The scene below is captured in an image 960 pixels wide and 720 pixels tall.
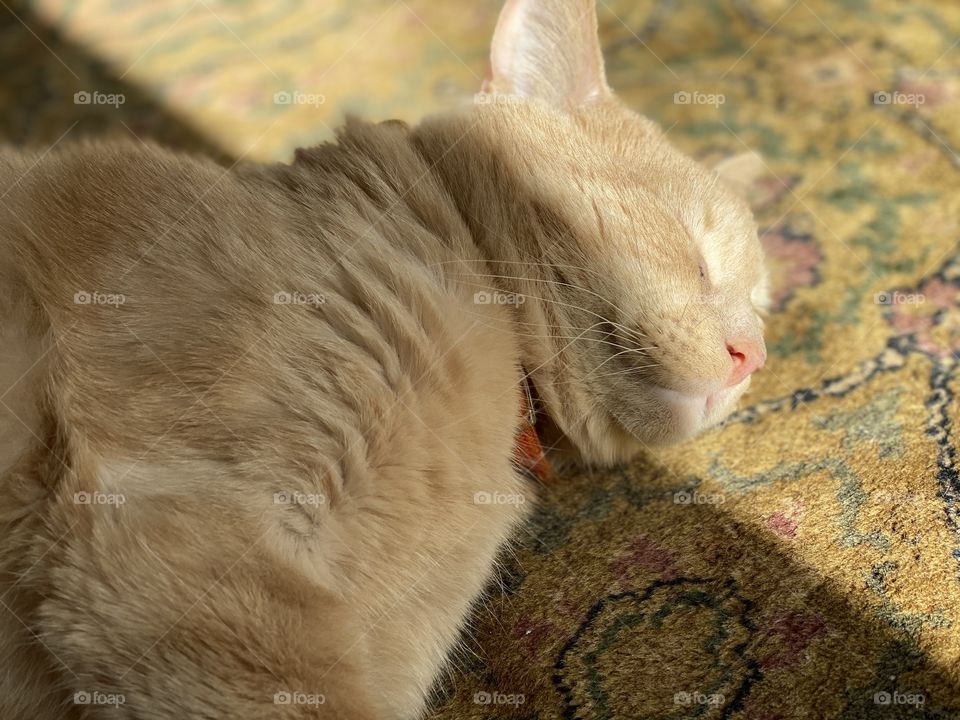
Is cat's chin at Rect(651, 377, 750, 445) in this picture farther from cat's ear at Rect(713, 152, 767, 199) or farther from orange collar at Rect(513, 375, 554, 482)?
cat's ear at Rect(713, 152, 767, 199)

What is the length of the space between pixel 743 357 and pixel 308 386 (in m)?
0.86

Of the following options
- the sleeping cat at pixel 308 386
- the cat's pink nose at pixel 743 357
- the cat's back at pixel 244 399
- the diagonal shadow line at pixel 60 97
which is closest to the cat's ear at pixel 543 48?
the sleeping cat at pixel 308 386

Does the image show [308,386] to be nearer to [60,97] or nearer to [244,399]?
[244,399]

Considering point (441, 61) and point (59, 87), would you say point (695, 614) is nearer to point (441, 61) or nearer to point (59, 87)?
point (441, 61)

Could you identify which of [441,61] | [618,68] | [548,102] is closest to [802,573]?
[548,102]

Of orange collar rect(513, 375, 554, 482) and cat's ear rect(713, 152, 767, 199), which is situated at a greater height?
cat's ear rect(713, 152, 767, 199)

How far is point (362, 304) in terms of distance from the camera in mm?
1331

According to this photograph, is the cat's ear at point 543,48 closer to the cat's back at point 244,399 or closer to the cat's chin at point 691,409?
the cat's back at point 244,399

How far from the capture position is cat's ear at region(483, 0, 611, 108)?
1726mm

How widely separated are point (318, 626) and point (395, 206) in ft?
2.31

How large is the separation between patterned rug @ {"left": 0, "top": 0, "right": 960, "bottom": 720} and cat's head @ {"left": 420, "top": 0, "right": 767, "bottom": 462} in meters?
0.21

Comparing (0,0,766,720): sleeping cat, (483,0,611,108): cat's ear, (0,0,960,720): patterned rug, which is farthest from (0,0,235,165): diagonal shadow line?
(0,0,766,720): sleeping cat

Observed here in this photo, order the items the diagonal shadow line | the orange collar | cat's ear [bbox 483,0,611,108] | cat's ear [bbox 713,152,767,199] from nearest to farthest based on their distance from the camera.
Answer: the orange collar → cat's ear [bbox 483,0,611,108] → cat's ear [bbox 713,152,767,199] → the diagonal shadow line

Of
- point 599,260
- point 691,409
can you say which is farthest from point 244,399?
point 691,409
